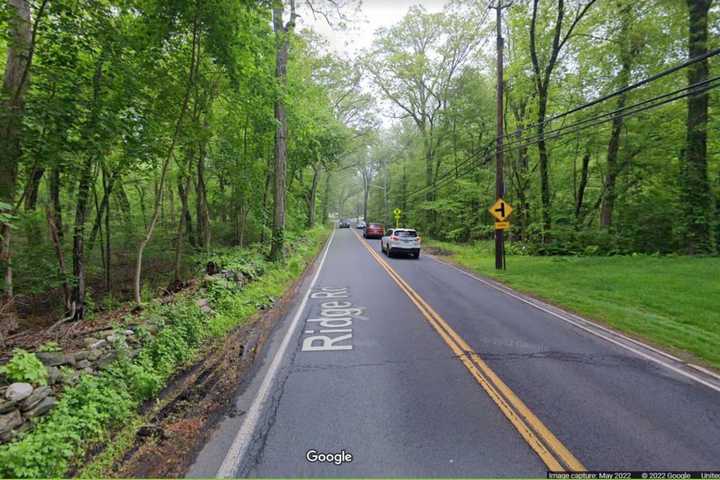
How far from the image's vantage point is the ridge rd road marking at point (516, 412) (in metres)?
2.62

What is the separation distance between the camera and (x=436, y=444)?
2.81 m

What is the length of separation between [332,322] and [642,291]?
27.5ft

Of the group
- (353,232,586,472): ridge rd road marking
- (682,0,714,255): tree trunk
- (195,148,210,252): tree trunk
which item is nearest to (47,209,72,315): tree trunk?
(195,148,210,252): tree trunk

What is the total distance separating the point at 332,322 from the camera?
6402mm

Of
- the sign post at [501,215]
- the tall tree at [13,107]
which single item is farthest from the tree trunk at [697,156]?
the tall tree at [13,107]

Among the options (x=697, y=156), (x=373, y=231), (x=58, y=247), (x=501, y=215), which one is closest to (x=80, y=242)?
(x=58, y=247)

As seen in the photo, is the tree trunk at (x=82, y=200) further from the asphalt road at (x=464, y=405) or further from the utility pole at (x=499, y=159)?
the utility pole at (x=499, y=159)

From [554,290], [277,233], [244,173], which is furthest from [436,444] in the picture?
[244,173]

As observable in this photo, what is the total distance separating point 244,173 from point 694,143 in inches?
701

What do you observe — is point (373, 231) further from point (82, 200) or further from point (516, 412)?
point (516, 412)

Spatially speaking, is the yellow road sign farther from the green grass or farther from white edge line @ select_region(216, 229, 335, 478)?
white edge line @ select_region(216, 229, 335, 478)

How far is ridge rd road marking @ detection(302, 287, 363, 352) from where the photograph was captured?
5160 millimetres

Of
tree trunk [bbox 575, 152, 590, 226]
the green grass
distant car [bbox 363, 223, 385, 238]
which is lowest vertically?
the green grass

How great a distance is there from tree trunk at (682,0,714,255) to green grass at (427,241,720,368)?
1.67 metres
